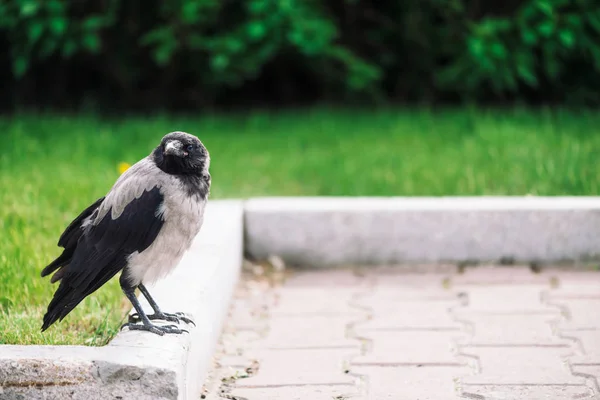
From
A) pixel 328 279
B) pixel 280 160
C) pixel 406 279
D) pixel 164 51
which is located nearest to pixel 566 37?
pixel 280 160

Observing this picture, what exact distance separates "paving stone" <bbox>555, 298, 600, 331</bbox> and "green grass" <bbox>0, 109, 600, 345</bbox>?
113 cm

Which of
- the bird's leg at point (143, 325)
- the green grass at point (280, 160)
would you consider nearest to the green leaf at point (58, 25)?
the green grass at point (280, 160)

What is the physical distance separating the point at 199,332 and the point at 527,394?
119 centimetres

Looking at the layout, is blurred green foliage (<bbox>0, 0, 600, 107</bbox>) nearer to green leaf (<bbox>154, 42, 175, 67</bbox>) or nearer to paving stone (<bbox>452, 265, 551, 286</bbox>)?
green leaf (<bbox>154, 42, 175, 67</bbox>)

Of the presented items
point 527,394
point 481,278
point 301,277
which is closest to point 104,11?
point 301,277

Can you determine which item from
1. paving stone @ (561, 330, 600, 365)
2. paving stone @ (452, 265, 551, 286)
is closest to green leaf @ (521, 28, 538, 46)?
paving stone @ (452, 265, 551, 286)

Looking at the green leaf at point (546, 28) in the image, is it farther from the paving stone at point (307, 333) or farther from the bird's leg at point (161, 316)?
the bird's leg at point (161, 316)

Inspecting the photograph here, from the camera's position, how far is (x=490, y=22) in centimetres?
746

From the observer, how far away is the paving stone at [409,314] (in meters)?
4.07

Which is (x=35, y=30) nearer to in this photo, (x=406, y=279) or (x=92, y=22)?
(x=92, y=22)

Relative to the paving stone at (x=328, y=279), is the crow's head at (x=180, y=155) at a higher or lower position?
lower

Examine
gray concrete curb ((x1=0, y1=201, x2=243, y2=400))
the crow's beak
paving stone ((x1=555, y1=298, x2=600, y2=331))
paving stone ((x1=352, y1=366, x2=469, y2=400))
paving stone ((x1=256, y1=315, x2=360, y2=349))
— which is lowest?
gray concrete curb ((x1=0, y1=201, x2=243, y2=400))

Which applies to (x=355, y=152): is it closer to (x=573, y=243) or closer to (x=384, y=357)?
(x=573, y=243)

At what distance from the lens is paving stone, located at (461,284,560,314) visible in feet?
13.8
